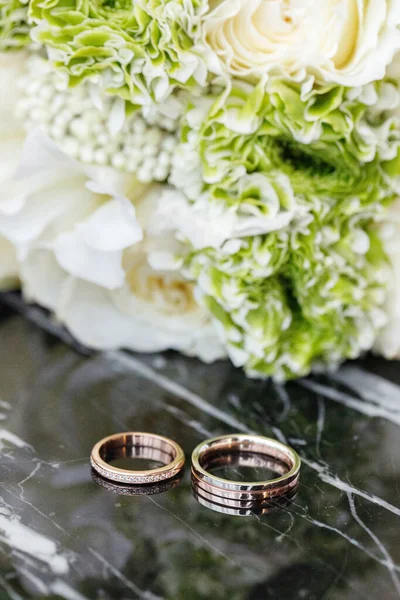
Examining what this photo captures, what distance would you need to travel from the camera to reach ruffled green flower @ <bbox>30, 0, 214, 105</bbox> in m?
0.52

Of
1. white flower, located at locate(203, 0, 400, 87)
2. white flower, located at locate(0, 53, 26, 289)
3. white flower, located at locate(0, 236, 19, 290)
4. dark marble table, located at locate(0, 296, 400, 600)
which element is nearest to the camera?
dark marble table, located at locate(0, 296, 400, 600)

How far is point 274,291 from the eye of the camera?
607mm

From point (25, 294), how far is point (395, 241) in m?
0.40

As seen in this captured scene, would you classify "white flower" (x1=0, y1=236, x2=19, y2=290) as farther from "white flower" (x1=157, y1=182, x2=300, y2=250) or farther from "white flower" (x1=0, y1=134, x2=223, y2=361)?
"white flower" (x1=157, y1=182, x2=300, y2=250)

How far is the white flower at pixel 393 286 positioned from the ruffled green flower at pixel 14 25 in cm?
34

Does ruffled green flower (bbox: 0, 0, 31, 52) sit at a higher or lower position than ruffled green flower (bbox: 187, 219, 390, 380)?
higher

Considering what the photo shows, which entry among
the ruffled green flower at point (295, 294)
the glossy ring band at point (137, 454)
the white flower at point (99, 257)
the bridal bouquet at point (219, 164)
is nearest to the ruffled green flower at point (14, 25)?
the bridal bouquet at point (219, 164)

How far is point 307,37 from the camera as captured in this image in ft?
→ 1.73

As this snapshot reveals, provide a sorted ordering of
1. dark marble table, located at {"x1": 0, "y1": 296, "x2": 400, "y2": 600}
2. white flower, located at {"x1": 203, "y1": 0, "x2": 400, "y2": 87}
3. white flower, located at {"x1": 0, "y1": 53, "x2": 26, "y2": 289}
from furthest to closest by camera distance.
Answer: white flower, located at {"x1": 0, "y1": 53, "x2": 26, "y2": 289} → white flower, located at {"x1": 203, "y1": 0, "x2": 400, "y2": 87} → dark marble table, located at {"x1": 0, "y1": 296, "x2": 400, "y2": 600}

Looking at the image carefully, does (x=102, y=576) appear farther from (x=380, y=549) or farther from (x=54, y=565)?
(x=380, y=549)

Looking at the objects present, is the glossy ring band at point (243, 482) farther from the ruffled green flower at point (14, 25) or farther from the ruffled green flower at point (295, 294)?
the ruffled green flower at point (14, 25)

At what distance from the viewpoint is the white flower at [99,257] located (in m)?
0.57

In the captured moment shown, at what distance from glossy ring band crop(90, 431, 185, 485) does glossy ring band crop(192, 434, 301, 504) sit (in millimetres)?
18

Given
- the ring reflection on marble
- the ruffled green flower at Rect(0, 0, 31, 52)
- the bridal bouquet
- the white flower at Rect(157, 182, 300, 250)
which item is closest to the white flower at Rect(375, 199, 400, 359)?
the bridal bouquet
